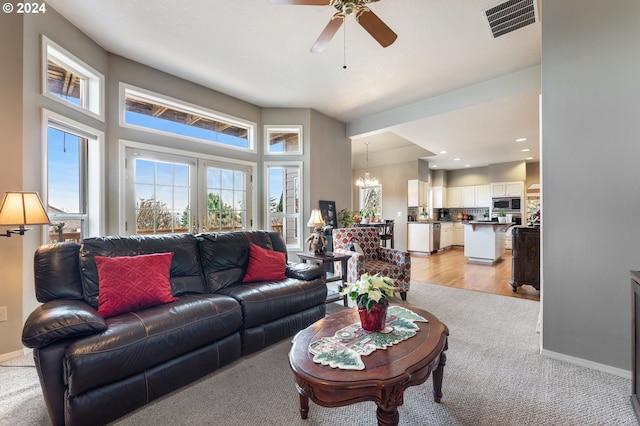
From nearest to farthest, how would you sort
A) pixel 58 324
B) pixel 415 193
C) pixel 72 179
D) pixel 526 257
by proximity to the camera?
pixel 58 324 < pixel 72 179 < pixel 526 257 < pixel 415 193

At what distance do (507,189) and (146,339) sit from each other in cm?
909

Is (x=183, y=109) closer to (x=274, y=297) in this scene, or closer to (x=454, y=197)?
(x=274, y=297)

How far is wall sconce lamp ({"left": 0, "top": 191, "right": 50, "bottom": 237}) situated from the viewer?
6.33ft

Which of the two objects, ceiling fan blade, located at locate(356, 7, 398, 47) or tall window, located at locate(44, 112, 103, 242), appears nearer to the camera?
ceiling fan blade, located at locate(356, 7, 398, 47)

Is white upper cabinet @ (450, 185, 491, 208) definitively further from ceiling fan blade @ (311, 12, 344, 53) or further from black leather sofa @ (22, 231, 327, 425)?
ceiling fan blade @ (311, 12, 344, 53)

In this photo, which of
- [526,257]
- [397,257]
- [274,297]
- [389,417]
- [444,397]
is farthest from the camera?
[526,257]

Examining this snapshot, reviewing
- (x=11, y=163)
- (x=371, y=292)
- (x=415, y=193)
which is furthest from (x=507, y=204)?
(x=11, y=163)

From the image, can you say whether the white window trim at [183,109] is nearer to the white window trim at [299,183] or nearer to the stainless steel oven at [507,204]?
the white window trim at [299,183]

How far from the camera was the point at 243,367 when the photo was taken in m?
2.09

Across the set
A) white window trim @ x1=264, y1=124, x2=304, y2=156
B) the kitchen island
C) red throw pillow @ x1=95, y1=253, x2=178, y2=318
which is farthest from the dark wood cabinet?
red throw pillow @ x1=95, y1=253, x2=178, y2=318

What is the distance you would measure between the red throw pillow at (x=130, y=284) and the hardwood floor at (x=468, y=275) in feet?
13.3

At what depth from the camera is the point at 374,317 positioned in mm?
1593

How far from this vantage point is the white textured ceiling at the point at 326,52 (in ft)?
8.53

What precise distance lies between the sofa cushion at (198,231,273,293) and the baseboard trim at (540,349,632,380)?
276 cm
